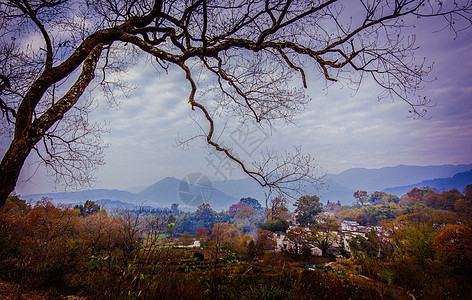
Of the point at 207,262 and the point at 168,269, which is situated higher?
the point at 168,269

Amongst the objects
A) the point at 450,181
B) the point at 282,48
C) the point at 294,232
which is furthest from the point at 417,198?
the point at 282,48

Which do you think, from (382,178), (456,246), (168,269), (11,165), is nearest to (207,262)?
(168,269)

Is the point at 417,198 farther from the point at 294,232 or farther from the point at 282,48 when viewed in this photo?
the point at 282,48

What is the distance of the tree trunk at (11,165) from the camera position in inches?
61.9

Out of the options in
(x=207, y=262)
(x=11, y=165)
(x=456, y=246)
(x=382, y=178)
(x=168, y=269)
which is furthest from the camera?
(x=382, y=178)

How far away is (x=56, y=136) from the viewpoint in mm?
2992

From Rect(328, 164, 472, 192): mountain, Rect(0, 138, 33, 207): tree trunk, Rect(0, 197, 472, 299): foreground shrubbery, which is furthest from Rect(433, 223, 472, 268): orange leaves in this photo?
Rect(328, 164, 472, 192): mountain

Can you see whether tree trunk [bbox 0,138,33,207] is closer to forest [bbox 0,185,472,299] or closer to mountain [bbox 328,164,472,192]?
forest [bbox 0,185,472,299]

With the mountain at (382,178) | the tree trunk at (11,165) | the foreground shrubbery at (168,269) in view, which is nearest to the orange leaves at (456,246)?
the foreground shrubbery at (168,269)

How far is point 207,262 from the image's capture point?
29.2ft

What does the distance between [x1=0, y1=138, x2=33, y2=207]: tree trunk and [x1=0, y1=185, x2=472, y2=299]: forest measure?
1049 millimetres

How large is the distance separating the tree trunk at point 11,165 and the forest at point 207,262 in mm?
1049

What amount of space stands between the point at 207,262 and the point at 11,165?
9127mm

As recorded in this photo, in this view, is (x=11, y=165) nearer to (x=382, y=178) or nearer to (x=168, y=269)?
(x=168, y=269)
